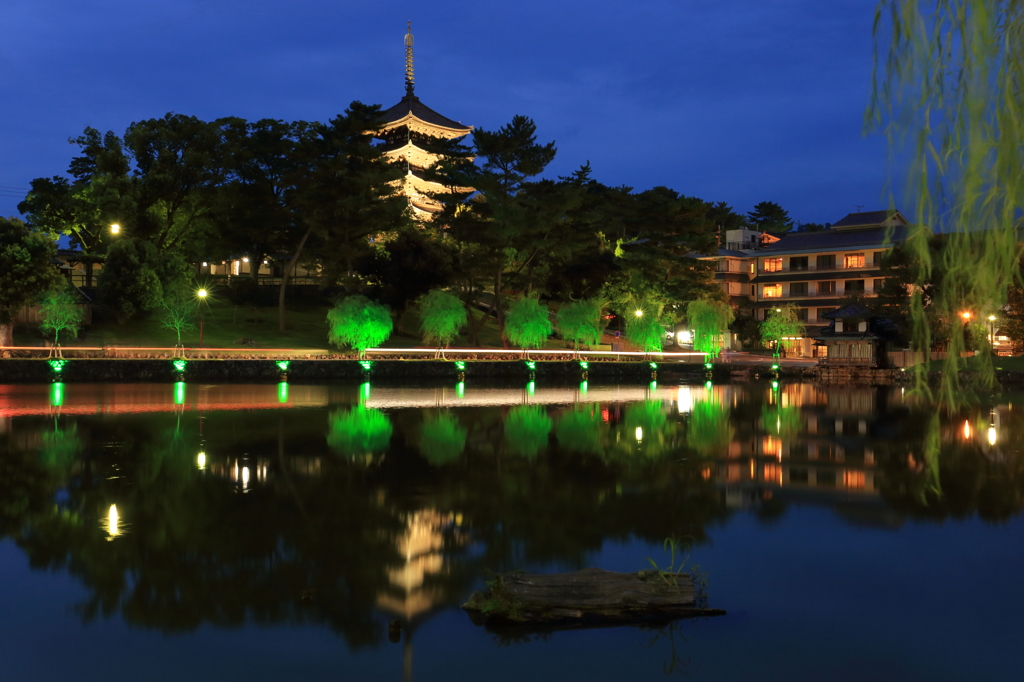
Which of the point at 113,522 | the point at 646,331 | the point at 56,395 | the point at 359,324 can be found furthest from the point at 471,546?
the point at 646,331

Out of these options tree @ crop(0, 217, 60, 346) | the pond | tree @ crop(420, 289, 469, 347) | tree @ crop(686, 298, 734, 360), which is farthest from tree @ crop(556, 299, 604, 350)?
the pond

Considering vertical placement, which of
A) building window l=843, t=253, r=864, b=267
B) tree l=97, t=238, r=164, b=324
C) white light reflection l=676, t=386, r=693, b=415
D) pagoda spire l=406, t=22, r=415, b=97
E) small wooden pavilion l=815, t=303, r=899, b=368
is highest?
pagoda spire l=406, t=22, r=415, b=97

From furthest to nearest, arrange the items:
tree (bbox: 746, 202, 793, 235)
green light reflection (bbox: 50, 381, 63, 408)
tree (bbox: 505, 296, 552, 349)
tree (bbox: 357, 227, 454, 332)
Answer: tree (bbox: 746, 202, 793, 235) → tree (bbox: 357, 227, 454, 332) → tree (bbox: 505, 296, 552, 349) → green light reflection (bbox: 50, 381, 63, 408)

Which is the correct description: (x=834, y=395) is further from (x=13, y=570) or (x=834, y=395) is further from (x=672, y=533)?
(x=13, y=570)

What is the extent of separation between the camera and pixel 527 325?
1961 inches

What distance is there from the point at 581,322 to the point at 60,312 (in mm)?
29210

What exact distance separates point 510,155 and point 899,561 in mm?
43770

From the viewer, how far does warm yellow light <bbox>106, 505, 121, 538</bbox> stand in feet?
37.1

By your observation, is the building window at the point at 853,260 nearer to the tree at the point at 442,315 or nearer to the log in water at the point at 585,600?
the tree at the point at 442,315

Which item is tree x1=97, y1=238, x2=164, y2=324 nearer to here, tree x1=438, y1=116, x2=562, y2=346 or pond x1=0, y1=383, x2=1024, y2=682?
tree x1=438, y1=116, x2=562, y2=346

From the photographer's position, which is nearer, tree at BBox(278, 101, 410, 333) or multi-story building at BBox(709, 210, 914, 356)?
tree at BBox(278, 101, 410, 333)

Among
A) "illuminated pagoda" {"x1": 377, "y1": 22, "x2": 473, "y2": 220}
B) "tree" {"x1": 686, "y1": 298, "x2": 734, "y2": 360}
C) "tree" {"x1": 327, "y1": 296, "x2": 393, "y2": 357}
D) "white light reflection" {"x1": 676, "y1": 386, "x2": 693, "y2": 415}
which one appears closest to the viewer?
"white light reflection" {"x1": 676, "y1": 386, "x2": 693, "y2": 415}

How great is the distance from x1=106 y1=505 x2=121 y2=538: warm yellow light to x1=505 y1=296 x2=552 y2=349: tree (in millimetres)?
37757

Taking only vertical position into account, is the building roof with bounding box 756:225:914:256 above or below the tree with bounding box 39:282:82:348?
above
